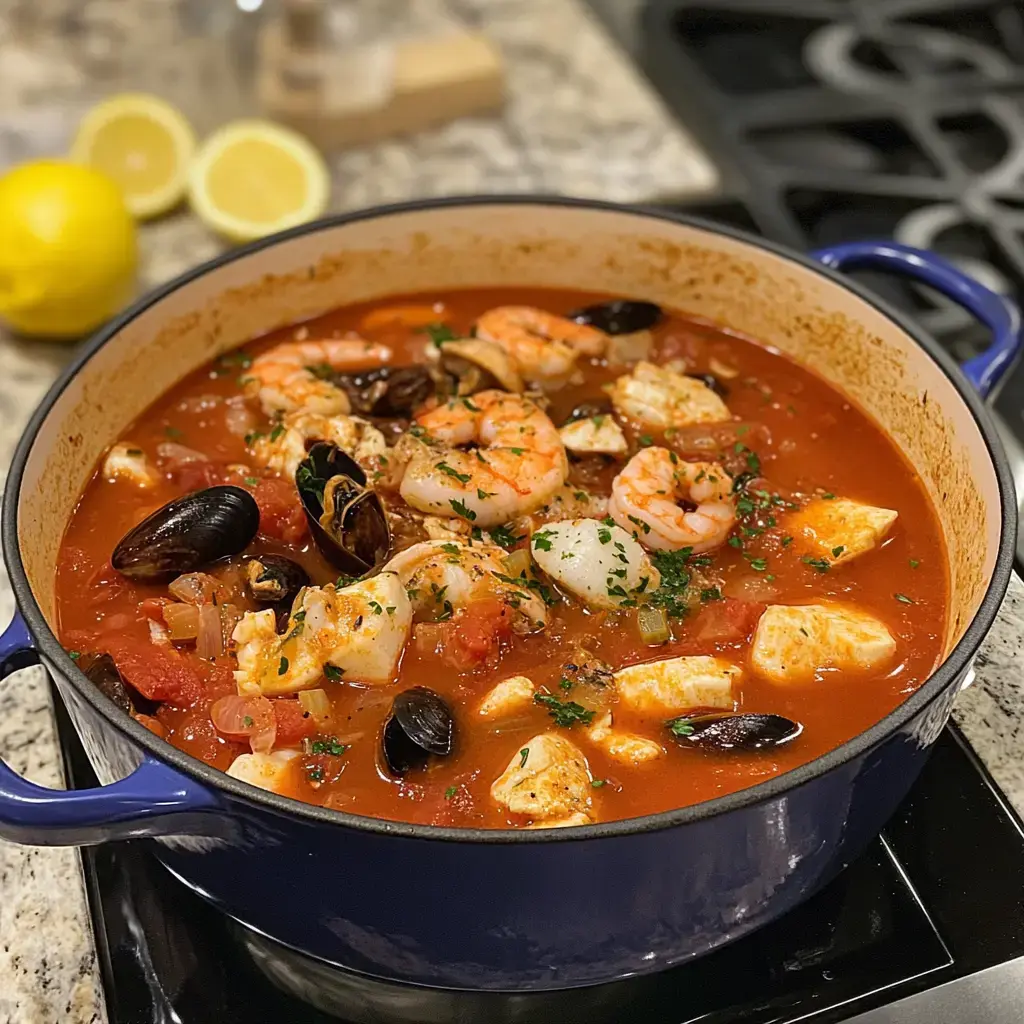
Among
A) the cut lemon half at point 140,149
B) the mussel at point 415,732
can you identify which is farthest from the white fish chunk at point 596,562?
the cut lemon half at point 140,149

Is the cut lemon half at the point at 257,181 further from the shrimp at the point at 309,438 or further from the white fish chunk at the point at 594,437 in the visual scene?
the white fish chunk at the point at 594,437

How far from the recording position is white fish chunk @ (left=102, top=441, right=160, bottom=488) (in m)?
2.17

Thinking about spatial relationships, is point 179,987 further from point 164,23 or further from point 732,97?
point 164,23

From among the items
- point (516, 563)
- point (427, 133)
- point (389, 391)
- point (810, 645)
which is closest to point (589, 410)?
point (389, 391)

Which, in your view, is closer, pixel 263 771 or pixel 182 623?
pixel 263 771

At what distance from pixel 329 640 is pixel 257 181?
1887 millimetres

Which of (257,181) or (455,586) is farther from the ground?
(455,586)

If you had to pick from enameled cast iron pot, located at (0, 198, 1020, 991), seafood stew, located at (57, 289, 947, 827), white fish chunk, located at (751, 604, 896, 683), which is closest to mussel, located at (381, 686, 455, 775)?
seafood stew, located at (57, 289, 947, 827)

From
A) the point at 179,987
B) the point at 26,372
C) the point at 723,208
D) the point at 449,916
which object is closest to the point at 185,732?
the point at 179,987

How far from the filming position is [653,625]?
186 cm

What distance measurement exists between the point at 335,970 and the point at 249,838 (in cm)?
42

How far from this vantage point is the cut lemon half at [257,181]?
125 inches

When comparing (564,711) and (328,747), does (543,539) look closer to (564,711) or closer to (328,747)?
(564,711)

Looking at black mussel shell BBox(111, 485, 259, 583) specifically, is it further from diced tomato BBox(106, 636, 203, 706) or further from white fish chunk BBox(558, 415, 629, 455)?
white fish chunk BBox(558, 415, 629, 455)
